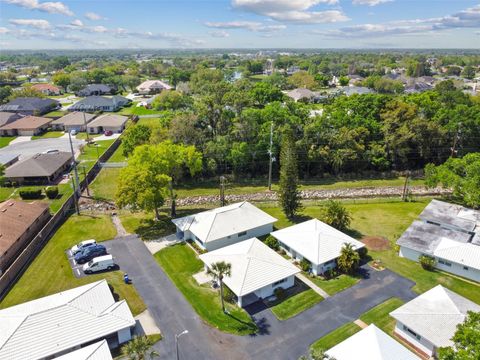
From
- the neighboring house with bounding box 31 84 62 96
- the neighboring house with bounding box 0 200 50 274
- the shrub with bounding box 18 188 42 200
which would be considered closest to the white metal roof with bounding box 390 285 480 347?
the neighboring house with bounding box 0 200 50 274

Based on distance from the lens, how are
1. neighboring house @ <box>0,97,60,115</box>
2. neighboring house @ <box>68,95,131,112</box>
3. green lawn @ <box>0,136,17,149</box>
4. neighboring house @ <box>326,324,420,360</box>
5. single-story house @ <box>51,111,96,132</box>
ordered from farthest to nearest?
neighboring house @ <box>68,95,131,112</box> < neighboring house @ <box>0,97,60,115</box> < single-story house @ <box>51,111,96,132</box> < green lawn @ <box>0,136,17,149</box> < neighboring house @ <box>326,324,420,360</box>

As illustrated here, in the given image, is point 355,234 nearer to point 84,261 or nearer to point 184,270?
point 184,270

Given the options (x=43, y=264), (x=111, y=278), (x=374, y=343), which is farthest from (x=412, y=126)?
(x=43, y=264)

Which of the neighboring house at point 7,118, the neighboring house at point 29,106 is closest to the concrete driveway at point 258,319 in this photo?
the neighboring house at point 7,118

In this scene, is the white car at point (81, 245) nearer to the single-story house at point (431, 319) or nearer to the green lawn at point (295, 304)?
the green lawn at point (295, 304)

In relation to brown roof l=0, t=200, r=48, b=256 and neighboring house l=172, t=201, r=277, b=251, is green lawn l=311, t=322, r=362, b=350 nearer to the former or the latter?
neighboring house l=172, t=201, r=277, b=251
